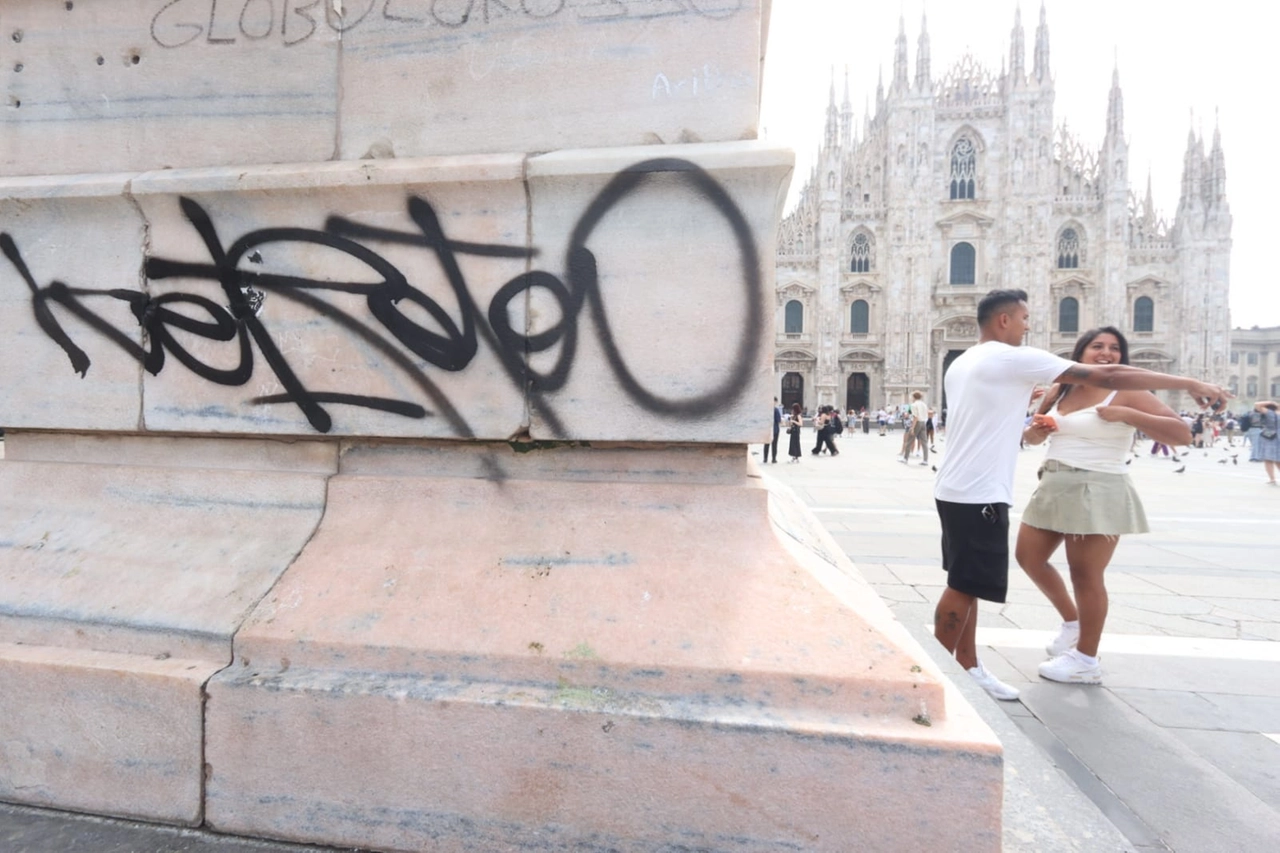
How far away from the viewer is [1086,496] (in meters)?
2.74

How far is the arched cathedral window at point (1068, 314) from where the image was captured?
39.9 m

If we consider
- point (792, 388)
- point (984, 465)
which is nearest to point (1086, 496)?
point (984, 465)

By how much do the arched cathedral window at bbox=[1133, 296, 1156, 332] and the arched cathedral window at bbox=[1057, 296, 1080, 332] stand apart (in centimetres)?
376

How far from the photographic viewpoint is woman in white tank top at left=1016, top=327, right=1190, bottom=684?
2.70m

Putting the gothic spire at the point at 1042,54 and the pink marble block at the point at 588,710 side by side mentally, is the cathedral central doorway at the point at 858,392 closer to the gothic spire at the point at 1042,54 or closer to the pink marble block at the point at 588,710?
the gothic spire at the point at 1042,54

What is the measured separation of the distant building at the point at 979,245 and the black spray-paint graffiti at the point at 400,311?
39.4m

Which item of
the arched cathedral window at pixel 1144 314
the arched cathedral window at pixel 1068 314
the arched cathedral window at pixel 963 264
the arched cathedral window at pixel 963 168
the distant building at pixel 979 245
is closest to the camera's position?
the distant building at pixel 979 245

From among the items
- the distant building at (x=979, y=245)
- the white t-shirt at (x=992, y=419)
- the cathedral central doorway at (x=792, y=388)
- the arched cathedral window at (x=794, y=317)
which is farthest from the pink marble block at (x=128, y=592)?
the arched cathedral window at (x=794, y=317)

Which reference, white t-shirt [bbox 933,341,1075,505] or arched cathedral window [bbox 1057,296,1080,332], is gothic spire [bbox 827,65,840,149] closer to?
arched cathedral window [bbox 1057,296,1080,332]

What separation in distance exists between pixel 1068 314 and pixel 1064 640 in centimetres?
4544

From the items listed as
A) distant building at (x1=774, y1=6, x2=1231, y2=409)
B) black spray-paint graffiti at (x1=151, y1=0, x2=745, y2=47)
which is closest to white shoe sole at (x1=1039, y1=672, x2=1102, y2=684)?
black spray-paint graffiti at (x1=151, y1=0, x2=745, y2=47)

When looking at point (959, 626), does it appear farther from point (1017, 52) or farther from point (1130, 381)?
point (1017, 52)

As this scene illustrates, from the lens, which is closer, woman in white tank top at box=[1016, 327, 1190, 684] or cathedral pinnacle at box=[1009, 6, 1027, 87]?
woman in white tank top at box=[1016, 327, 1190, 684]

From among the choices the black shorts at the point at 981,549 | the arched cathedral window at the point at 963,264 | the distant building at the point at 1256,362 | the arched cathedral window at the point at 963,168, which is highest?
the arched cathedral window at the point at 963,168
